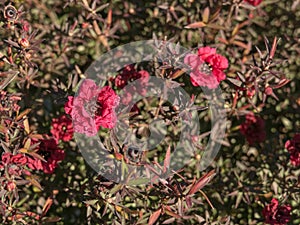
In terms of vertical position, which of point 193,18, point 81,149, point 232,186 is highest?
point 193,18

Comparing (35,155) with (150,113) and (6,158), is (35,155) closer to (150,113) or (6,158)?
(6,158)

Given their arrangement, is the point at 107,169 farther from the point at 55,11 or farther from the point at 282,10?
the point at 282,10

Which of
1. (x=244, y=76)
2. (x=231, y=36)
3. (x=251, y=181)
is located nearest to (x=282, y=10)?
(x=231, y=36)

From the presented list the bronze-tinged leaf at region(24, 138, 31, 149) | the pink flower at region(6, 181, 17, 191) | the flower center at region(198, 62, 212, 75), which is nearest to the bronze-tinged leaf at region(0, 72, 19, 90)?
the bronze-tinged leaf at region(24, 138, 31, 149)

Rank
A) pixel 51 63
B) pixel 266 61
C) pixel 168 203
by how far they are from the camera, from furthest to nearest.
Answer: pixel 51 63, pixel 266 61, pixel 168 203

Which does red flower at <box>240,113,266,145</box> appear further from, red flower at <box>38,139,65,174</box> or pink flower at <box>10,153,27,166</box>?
pink flower at <box>10,153,27,166</box>

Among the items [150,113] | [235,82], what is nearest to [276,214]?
[235,82]
